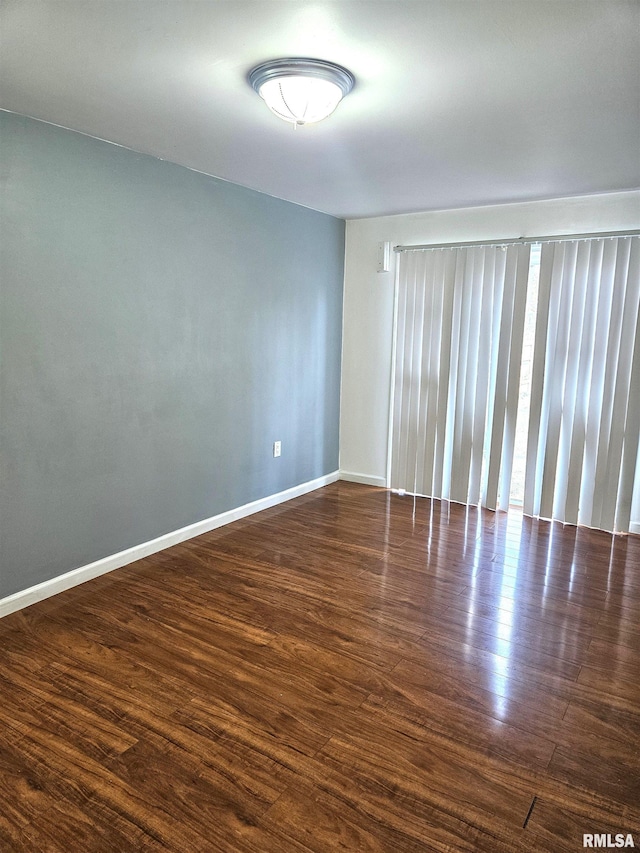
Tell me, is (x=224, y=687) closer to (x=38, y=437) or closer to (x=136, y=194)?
(x=38, y=437)

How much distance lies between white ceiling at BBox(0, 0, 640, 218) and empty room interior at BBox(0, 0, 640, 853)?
0.6 inches

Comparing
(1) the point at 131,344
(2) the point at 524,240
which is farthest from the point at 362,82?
(2) the point at 524,240

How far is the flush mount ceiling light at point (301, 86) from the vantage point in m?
2.10

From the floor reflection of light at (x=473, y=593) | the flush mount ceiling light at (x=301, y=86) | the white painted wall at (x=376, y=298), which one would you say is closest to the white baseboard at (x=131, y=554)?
the white painted wall at (x=376, y=298)

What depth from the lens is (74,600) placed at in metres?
2.98

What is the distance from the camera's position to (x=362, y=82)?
2.23m

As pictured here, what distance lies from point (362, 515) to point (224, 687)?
7.33 ft

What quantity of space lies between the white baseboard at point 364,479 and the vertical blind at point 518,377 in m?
0.19

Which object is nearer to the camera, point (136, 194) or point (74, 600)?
point (74, 600)

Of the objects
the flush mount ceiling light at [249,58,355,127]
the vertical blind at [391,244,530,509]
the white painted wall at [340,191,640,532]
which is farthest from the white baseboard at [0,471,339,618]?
the flush mount ceiling light at [249,58,355,127]

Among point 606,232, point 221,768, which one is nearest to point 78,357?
point 221,768

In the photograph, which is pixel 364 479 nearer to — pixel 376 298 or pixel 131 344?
pixel 376 298

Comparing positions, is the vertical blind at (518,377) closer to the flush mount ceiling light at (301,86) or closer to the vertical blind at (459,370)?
the vertical blind at (459,370)

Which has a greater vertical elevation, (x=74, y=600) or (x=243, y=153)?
(x=243, y=153)
